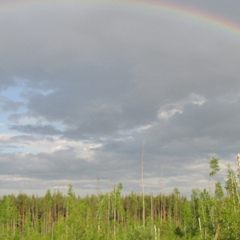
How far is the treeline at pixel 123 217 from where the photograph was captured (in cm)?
3266

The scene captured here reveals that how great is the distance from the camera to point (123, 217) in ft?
319

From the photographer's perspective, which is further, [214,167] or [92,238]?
[214,167]

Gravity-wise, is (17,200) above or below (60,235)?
above

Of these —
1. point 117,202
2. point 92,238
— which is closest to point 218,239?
point 92,238

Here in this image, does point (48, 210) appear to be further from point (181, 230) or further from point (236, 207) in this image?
point (236, 207)

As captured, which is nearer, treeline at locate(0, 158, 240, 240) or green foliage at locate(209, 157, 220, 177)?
treeline at locate(0, 158, 240, 240)

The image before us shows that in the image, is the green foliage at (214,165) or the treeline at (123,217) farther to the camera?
the green foliage at (214,165)

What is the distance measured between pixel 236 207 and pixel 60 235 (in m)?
23.5

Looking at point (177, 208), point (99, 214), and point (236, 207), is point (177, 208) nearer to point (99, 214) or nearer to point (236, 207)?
point (99, 214)

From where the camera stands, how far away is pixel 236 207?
2752cm

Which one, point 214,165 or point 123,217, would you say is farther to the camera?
point 123,217

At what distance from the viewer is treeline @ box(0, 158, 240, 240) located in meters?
32.7

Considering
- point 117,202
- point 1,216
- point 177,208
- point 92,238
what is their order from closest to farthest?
point 92,238 → point 117,202 → point 1,216 → point 177,208

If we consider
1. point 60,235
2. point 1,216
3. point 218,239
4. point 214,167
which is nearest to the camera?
point 218,239
